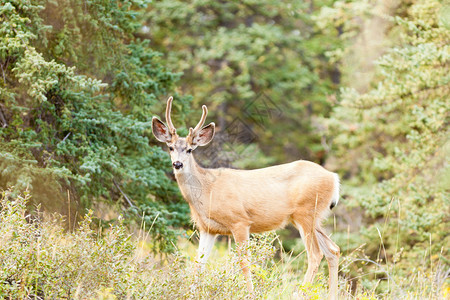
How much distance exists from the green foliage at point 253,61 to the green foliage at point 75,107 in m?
8.52

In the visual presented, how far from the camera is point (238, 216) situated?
7.00 meters

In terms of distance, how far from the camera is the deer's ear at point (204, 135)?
7.24 meters

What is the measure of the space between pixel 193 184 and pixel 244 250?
187 centimetres

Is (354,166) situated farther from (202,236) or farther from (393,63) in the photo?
(202,236)

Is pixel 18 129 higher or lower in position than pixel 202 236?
higher

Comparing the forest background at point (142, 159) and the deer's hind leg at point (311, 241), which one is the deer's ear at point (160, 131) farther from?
the deer's hind leg at point (311, 241)

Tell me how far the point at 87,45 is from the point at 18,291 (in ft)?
13.1

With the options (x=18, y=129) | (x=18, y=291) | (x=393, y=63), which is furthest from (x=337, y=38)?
(x=18, y=291)

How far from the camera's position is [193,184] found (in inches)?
282

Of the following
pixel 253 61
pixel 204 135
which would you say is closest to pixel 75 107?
pixel 204 135

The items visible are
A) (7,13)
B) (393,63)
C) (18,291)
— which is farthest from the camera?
(393,63)

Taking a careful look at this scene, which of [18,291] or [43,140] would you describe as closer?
[18,291]

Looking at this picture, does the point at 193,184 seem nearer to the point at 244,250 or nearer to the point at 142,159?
the point at 142,159

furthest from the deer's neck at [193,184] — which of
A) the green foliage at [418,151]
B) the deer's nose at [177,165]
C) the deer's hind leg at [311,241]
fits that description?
the green foliage at [418,151]
